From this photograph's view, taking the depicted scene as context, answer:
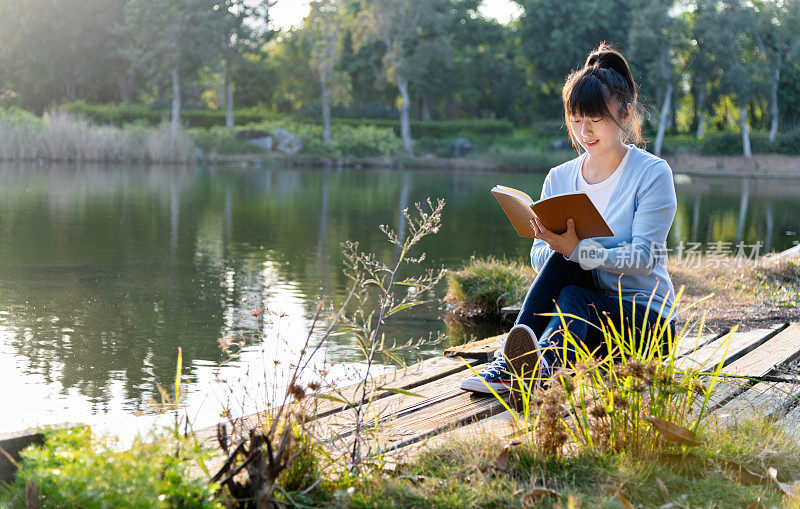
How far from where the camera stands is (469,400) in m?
3.13

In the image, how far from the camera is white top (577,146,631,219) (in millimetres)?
3215

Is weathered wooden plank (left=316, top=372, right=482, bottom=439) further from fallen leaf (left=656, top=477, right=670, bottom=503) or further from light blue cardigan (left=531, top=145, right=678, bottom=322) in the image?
fallen leaf (left=656, top=477, right=670, bottom=503)

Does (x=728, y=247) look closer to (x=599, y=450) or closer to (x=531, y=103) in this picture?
(x=599, y=450)

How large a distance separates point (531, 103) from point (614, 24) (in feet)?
19.0

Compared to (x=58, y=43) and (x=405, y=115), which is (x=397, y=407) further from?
(x=58, y=43)

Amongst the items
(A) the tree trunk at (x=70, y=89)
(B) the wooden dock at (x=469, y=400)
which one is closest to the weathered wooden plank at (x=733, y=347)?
(B) the wooden dock at (x=469, y=400)

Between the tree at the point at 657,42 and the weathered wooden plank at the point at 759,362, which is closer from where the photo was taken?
the weathered wooden plank at the point at 759,362

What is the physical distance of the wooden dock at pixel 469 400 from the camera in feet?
8.64

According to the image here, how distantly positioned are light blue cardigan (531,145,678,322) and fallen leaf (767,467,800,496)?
0.82 m

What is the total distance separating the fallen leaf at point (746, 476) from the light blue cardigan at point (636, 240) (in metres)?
0.73

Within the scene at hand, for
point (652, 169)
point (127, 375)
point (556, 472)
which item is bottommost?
point (127, 375)

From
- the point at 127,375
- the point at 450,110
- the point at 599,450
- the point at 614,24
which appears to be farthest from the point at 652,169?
the point at 450,110

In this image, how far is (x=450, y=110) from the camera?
46.5 m

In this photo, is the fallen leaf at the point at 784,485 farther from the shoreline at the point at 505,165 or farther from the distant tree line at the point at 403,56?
the distant tree line at the point at 403,56
